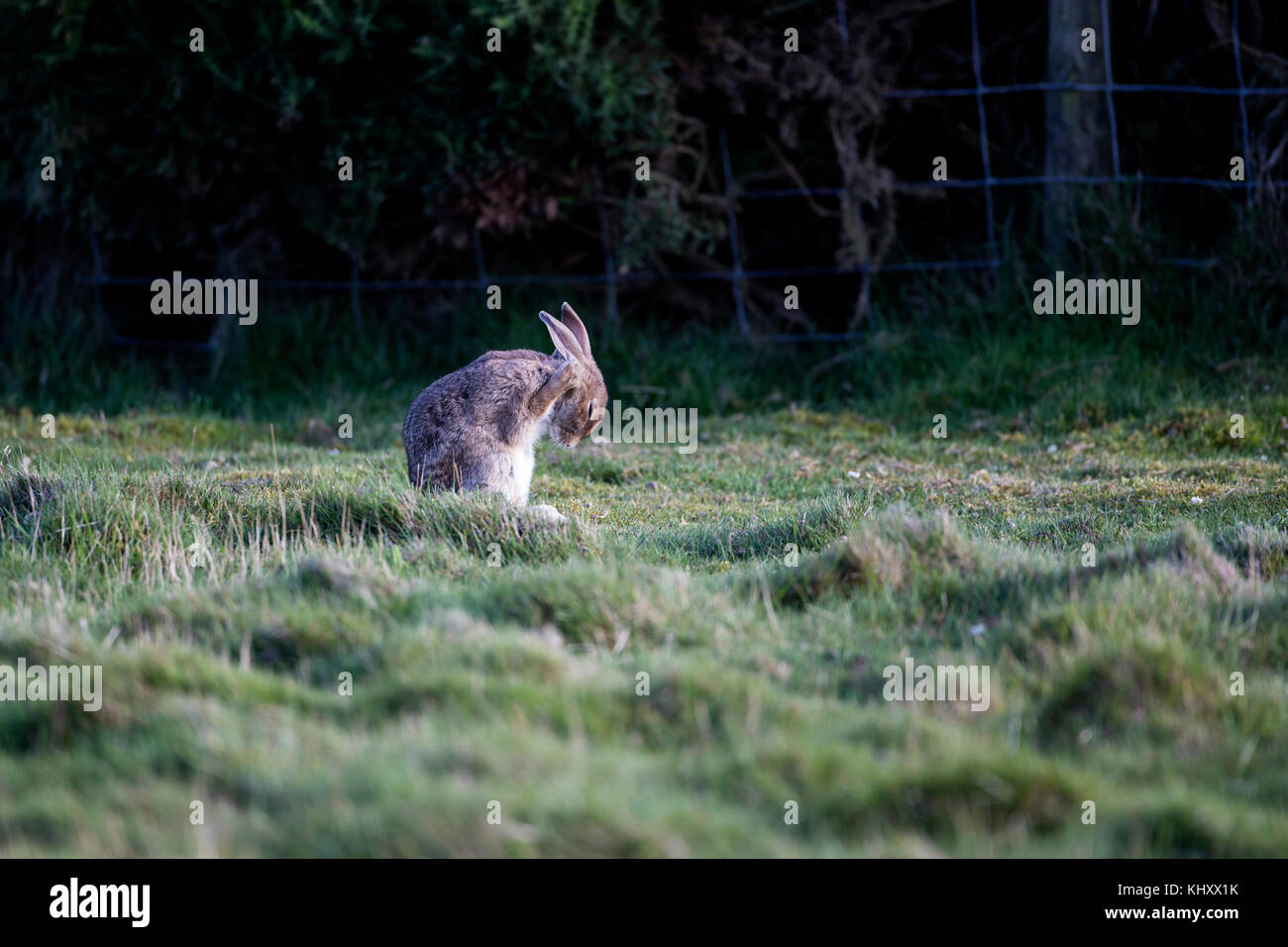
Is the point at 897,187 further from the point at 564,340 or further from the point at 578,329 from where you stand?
the point at 564,340

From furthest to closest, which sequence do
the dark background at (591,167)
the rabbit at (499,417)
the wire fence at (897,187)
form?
the wire fence at (897,187)
the dark background at (591,167)
the rabbit at (499,417)

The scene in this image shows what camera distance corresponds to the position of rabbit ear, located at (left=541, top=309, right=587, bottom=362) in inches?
271

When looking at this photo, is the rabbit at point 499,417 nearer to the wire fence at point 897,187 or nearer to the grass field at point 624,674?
the grass field at point 624,674

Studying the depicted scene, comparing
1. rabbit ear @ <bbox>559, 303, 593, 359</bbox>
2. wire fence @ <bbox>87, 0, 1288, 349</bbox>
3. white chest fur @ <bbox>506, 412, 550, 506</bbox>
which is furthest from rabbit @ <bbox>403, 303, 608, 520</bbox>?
wire fence @ <bbox>87, 0, 1288, 349</bbox>

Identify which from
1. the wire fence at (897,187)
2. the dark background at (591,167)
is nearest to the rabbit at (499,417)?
the dark background at (591,167)


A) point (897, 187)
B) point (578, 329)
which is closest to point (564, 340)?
point (578, 329)

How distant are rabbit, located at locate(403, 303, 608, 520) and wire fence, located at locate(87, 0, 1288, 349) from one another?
4.36 metres

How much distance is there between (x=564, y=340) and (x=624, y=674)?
3.29 m

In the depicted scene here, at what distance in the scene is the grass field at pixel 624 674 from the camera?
319cm

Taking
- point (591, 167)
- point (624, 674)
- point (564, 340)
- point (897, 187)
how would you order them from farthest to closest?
point (897, 187) < point (591, 167) < point (564, 340) < point (624, 674)

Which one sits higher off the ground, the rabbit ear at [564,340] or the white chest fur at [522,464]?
the rabbit ear at [564,340]

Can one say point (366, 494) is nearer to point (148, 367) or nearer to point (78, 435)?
point (78, 435)

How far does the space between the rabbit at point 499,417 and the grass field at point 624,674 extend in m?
0.28

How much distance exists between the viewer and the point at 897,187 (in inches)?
438
